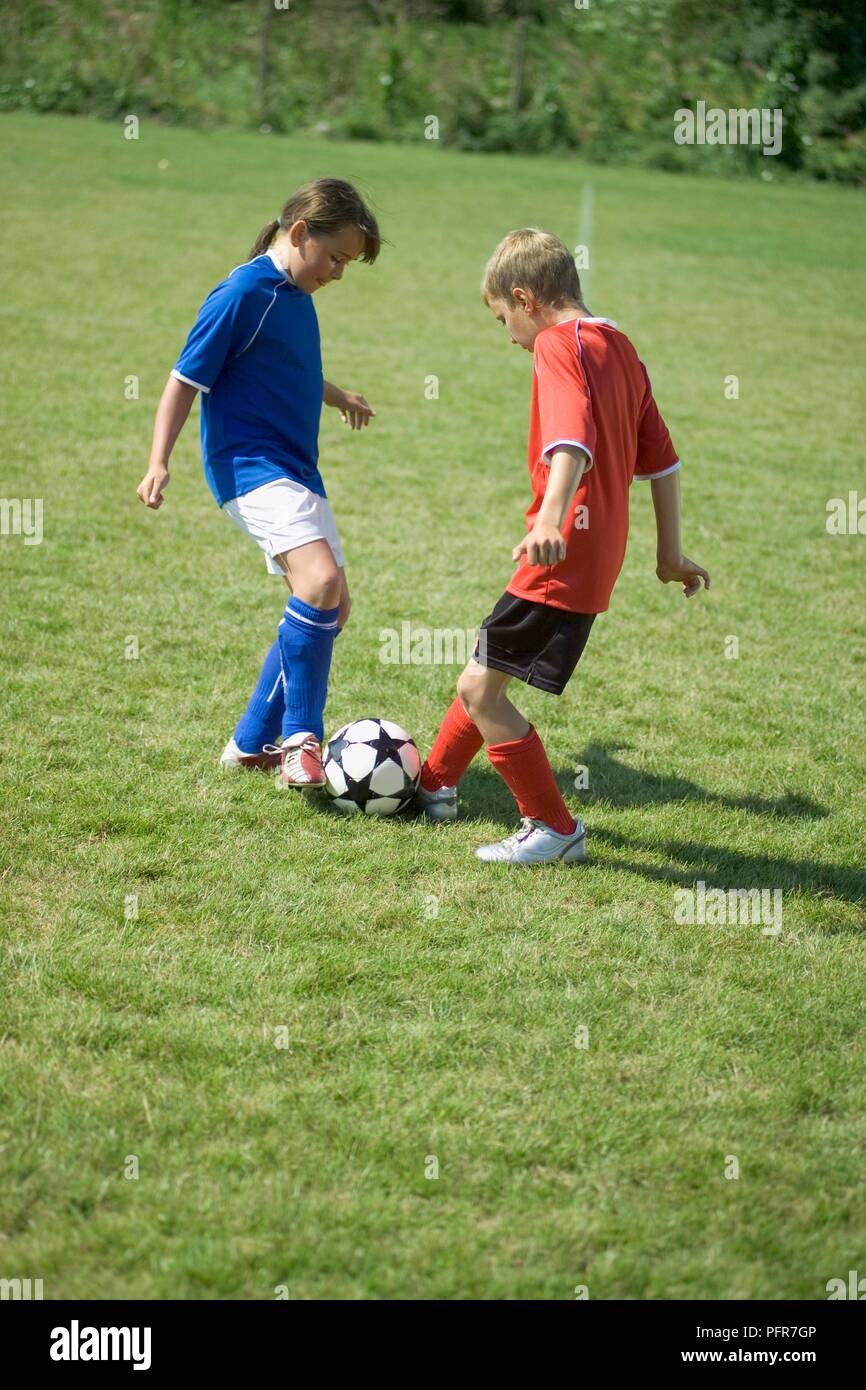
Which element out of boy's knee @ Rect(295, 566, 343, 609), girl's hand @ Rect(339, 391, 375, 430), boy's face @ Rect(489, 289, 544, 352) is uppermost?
boy's face @ Rect(489, 289, 544, 352)

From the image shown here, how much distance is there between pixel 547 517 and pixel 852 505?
4960mm

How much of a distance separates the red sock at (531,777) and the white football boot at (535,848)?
0.03 meters

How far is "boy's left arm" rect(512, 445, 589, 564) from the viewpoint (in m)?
3.06

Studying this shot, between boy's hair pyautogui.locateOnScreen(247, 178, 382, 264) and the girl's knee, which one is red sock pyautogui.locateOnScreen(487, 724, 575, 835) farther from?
boy's hair pyautogui.locateOnScreen(247, 178, 382, 264)

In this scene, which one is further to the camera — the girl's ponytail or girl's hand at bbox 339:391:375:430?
girl's hand at bbox 339:391:375:430

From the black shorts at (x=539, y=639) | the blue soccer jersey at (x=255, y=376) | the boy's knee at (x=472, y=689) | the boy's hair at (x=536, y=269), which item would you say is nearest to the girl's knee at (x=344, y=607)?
the blue soccer jersey at (x=255, y=376)

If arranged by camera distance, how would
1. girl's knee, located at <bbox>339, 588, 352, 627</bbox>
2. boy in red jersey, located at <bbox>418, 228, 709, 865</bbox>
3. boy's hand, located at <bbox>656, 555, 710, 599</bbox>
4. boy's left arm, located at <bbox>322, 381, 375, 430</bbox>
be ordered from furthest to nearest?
boy's left arm, located at <bbox>322, 381, 375, 430</bbox>
girl's knee, located at <bbox>339, 588, 352, 627</bbox>
boy's hand, located at <bbox>656, 555, 710, 599</bbox>
boy in red jersey, located at <bbox>418, 228, 709, 865</bbox>

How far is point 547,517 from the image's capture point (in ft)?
10.2

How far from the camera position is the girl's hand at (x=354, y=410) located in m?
4.36

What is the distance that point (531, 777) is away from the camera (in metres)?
3.62

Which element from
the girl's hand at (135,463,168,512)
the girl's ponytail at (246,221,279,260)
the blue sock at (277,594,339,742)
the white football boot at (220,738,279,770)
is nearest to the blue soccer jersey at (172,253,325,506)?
the girl's ponytail at (246,221,279,260)

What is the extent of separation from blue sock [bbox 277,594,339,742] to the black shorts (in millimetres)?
637

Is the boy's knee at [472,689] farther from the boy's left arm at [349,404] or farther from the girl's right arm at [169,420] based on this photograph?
the boy's left arm at [349,404]

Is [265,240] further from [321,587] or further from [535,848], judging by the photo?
[535,848]
